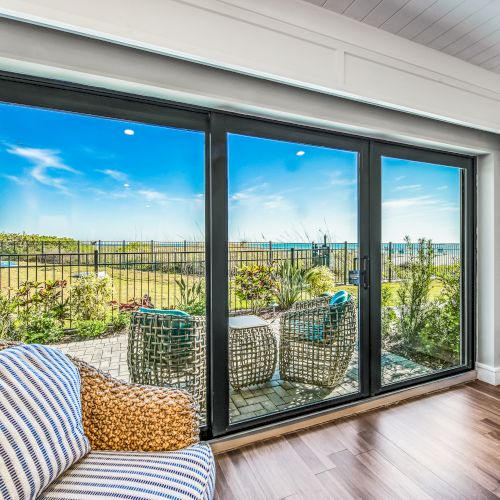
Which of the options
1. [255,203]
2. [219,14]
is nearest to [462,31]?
[219,14]

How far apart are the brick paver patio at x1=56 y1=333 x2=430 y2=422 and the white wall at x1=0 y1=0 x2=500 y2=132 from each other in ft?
5.17

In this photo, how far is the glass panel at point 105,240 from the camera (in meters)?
1.62

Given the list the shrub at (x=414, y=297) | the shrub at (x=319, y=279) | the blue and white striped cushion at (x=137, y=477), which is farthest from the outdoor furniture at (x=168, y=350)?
the shrub at (x=414, y=297)

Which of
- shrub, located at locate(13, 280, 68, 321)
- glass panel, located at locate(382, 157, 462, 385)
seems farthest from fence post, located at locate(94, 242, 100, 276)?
glass panel, located at locate(382, 157, 462, 385)

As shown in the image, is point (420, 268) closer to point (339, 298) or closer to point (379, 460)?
point (339, 298)

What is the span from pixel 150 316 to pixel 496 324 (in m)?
3.11

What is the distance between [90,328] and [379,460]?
187cm

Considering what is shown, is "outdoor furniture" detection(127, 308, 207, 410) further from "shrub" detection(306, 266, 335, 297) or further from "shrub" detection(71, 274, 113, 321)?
"shrub" detection(306, 266, 335, 297)

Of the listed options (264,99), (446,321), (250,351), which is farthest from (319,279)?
(446,321)

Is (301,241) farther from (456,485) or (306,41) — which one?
(456,485)

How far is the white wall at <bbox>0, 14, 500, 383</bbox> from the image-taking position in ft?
4.85

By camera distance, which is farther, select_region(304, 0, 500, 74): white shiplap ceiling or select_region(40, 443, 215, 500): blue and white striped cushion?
select_region(304, 0, 500, 74): white shiplap ceiling

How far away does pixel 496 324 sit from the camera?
9.72 ft

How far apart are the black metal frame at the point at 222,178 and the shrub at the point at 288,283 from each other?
44 centimetres
